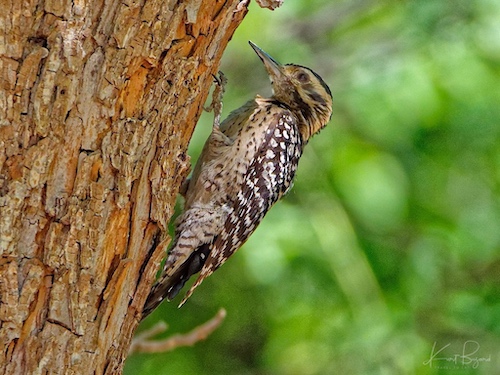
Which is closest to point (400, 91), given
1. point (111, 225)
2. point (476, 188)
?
point (476, 188)

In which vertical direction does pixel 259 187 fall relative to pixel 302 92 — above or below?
below

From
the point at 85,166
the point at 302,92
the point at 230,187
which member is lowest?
the point at 85,166

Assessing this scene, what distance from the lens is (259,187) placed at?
13.9 feet

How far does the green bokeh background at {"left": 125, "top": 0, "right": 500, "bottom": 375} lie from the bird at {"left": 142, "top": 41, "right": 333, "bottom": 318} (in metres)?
1.07

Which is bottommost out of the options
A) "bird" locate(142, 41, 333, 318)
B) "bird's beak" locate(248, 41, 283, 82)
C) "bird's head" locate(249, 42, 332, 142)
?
"bird" locate(142, 41, 333, 318)

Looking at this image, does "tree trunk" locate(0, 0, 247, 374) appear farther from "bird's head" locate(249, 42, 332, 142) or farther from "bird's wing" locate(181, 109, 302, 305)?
"bird's head" locate(249, 42, 332, 142)

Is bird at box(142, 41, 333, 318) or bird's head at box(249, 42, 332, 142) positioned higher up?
bird's head at box(249, 42, 332, 142)

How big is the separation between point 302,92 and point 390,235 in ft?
4.75

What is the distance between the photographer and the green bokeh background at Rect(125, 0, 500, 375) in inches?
213

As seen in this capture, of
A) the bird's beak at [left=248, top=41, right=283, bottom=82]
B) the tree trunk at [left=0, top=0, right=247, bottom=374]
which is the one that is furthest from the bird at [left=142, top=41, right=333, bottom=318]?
the tree trunk at [left=0, top=0, right=247, bottom=374]

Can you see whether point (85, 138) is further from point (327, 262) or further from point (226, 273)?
point (226, 273)

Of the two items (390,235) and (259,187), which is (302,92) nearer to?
(259,187)

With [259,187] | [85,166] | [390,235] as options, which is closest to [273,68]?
[259,187]

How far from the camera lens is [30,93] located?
244cm
